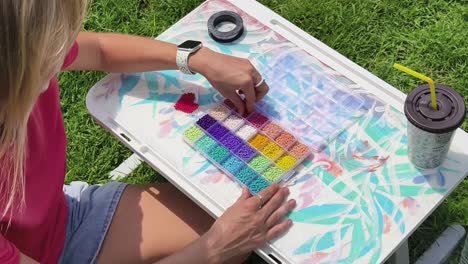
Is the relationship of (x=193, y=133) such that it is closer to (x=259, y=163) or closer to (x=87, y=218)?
(x=259, y=163)

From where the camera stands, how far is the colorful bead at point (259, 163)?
1401 millimetres

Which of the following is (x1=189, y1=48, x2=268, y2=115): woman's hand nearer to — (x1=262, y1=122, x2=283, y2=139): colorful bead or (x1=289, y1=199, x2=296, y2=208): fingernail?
(x1=262, y1=122, x2=283, y2=139): colorful bead

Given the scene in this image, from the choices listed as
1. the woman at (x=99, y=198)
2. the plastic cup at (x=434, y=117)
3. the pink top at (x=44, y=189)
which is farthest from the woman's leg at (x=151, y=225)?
the plastic cup at (x=434, y=117)

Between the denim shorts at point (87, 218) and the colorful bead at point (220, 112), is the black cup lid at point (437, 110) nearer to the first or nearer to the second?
the colorful bead at point (220, 112)

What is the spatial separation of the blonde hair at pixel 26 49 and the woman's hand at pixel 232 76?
407mm

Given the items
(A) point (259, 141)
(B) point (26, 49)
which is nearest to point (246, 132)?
(A) point (259, 141)

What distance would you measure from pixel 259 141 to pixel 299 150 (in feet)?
0.28

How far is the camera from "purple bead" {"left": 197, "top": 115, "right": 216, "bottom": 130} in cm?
146

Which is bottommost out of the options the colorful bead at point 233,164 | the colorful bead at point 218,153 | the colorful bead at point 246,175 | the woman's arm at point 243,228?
the woman's arm at point 243,228

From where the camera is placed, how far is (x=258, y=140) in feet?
4.72

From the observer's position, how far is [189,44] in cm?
153

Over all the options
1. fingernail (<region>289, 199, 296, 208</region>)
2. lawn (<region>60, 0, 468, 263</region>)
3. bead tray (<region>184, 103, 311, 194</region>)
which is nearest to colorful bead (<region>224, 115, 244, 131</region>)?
bead tray (<region>184, 103, 311, 194</region>)

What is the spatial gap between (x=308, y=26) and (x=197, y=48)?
A: 66 centimetres

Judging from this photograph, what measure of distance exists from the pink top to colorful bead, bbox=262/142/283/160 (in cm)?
42
